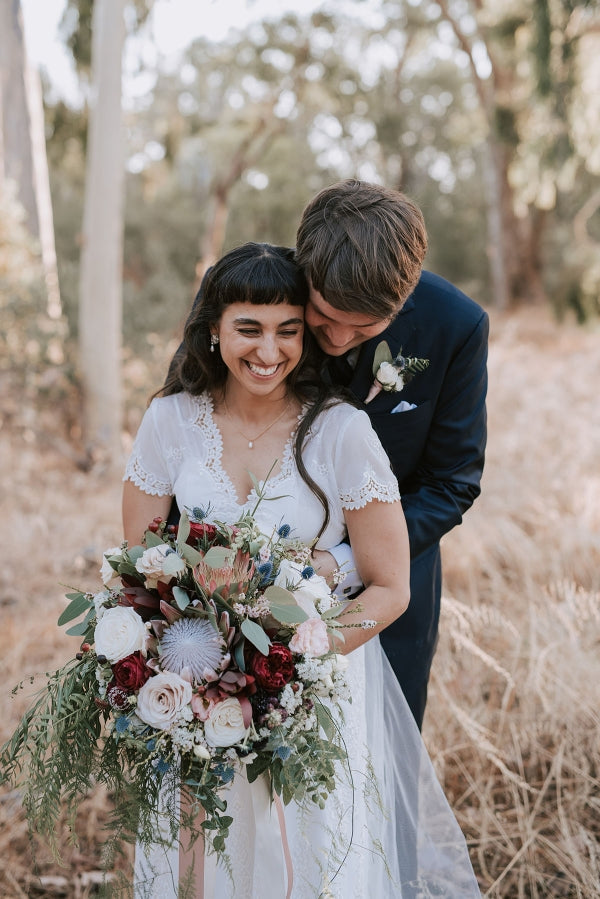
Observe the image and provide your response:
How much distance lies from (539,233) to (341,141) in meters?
8.73

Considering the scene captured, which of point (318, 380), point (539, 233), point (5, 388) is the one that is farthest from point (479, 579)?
point (539, 233)

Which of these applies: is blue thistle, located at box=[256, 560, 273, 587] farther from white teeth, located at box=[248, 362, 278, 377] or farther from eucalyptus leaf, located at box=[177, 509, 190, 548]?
white teeth, located at box=[248, 362, 278, 377]

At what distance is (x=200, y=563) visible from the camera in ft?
5.34

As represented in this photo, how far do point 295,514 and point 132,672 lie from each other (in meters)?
0.77

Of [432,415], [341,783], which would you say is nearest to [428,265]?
[432,415]

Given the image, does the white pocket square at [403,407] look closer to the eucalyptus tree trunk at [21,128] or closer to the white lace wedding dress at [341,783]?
the white lace wedding dress at [341,783]

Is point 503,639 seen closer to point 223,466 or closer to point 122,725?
point 223,466

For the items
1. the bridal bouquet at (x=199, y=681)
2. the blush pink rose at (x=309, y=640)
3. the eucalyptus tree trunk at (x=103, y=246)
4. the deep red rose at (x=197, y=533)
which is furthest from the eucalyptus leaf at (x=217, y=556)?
the eucalyptus tree trunk at (x=103, y=246)

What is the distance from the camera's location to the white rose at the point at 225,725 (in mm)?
1565

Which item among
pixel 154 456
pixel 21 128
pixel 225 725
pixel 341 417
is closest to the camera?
pixel 225 725

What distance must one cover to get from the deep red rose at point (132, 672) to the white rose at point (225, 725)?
165mm

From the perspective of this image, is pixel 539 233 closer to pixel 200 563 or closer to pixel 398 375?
pixel 398 375

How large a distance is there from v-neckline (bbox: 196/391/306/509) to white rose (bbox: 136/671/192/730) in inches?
29.5

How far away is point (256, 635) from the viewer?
1591mm
